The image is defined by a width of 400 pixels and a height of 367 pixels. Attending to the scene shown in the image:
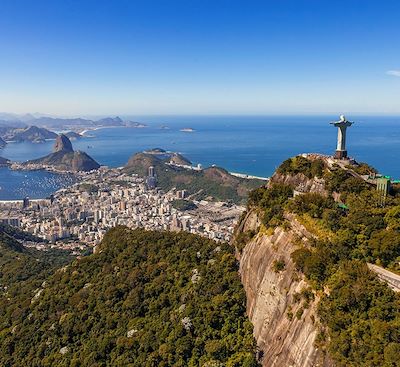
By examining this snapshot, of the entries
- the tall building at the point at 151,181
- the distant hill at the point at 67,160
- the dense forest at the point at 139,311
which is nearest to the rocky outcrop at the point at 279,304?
the dense forest at the point at 139,311

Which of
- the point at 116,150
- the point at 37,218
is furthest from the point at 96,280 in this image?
the point at 116,150

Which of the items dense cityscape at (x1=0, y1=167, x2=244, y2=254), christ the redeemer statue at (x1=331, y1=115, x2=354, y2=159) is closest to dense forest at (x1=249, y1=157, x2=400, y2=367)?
christ the redeemer statue at (x1=331, y1=115, x2=354, y2=159)

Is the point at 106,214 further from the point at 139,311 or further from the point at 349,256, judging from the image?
the point at 349,256

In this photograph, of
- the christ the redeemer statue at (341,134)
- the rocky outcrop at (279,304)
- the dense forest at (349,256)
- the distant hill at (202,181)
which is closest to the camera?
the dense forest at (349,256)

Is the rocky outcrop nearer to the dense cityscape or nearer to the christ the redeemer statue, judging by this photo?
the christ the redeemer statue

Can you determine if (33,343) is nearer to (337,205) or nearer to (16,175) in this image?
(337,205)

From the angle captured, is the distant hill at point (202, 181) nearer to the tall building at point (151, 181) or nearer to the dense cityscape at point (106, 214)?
the tall building at point (151, 181)

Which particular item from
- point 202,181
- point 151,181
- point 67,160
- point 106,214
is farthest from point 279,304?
point 67,160
